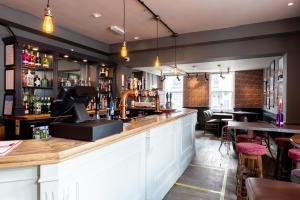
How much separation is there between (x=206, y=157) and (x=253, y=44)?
9.61ft

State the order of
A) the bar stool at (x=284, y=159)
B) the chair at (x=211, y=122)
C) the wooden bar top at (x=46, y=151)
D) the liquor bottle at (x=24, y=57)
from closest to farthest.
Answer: the wooden bar top at (x=46, y=151) < the bar stool at (x=284, y=159) < the liquor bottle at (x=24, y=57) < the chair at (x=211, y=122)

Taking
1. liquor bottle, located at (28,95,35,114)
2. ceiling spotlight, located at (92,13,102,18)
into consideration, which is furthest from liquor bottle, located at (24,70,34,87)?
ceiling spotlight, located at (92,13,102,18)

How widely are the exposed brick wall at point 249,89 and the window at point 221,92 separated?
0.97 feet

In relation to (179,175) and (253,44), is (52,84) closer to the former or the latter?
(179,175)

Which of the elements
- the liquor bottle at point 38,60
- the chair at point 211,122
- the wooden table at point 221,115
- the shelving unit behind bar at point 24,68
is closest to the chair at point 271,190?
the shelving unit behind bar at point 24,68

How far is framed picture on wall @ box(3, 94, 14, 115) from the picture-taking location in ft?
11.6

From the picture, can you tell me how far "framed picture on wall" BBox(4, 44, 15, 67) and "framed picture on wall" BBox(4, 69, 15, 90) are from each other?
0.42 feet

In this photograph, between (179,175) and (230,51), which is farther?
(230,51)

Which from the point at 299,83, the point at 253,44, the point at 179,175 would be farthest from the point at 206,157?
the point at 253,44

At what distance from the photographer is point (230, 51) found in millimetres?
4852

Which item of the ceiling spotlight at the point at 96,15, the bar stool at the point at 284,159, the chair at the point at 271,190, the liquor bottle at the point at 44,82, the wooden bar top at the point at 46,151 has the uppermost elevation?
the ceiling spotlight at the point at 96,15

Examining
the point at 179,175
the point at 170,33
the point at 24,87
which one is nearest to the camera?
the point at 179,175

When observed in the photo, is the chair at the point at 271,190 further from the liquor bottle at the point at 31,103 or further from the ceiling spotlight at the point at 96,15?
the liquor bottle at the point at 31,103

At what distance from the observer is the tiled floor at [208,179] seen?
2.77 meters
